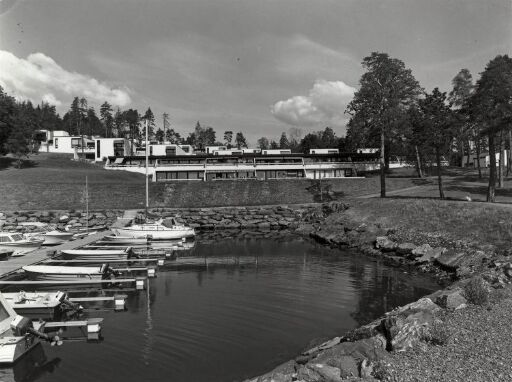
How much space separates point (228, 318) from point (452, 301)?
33.4 ft

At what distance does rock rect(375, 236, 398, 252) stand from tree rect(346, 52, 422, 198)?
17270 millimetres

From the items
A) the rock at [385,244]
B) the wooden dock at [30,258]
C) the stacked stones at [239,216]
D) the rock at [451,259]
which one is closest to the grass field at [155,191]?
the stacked stones at [239,216]

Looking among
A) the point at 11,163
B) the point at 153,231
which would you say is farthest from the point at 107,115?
the point at 153,231

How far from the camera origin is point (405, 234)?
41.4 metres

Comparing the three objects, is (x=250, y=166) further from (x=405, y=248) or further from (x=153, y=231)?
(x=405, y=248)

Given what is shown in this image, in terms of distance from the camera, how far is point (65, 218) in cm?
6019

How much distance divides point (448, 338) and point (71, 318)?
17.7m

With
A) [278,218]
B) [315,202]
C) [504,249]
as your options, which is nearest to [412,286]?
[504,249]

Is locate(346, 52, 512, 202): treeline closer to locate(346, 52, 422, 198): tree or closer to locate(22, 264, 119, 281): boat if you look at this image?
locate(346, 52, 422, 198): tree

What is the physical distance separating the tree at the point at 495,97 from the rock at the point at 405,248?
16.3 metres

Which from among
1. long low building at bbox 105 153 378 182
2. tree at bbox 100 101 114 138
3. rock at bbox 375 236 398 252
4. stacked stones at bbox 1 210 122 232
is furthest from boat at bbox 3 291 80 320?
tree at bbox 100 101 114 138

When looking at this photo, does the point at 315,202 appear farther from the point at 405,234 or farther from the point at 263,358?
the point at 263,358

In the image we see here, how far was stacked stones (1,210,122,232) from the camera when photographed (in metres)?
57.9

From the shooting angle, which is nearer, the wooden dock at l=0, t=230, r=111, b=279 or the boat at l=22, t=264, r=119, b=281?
the boat at l=22, t=264, r=119, b=281
